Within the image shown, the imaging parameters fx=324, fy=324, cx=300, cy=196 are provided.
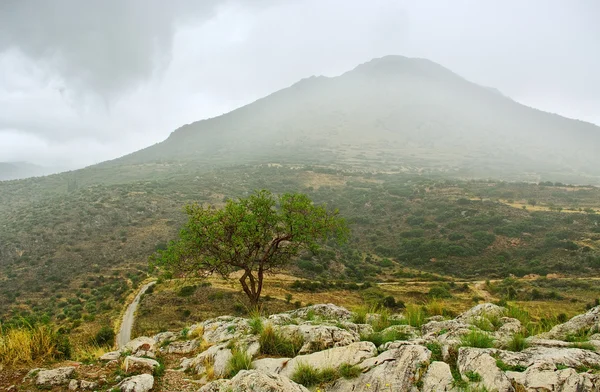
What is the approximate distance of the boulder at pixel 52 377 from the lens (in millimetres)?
7121

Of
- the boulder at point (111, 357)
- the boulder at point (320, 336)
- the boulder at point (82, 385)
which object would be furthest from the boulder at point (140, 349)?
the boulder at point (320, 336)

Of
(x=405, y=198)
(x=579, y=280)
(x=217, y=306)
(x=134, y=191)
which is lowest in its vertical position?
(x=579, y=280)

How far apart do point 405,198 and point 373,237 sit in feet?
67.2

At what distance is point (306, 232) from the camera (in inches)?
737

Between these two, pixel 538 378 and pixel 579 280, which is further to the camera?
pixel 579 280

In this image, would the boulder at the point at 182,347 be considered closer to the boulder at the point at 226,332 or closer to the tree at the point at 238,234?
the boulder at the point at 226,332

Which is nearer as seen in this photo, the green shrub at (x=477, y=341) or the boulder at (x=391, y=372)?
the boulder at (x=391, y=372)

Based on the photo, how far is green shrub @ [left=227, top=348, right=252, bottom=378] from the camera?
25.5 ft

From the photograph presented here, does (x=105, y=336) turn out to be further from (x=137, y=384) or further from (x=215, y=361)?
(x=137, y=384)

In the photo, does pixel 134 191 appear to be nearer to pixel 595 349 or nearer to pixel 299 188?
pixel 299 188

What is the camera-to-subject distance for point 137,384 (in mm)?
7172

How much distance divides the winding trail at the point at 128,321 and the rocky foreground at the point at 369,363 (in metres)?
13.9

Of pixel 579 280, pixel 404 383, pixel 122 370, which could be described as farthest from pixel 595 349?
pixel 579 280

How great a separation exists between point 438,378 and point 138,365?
23.5ft
